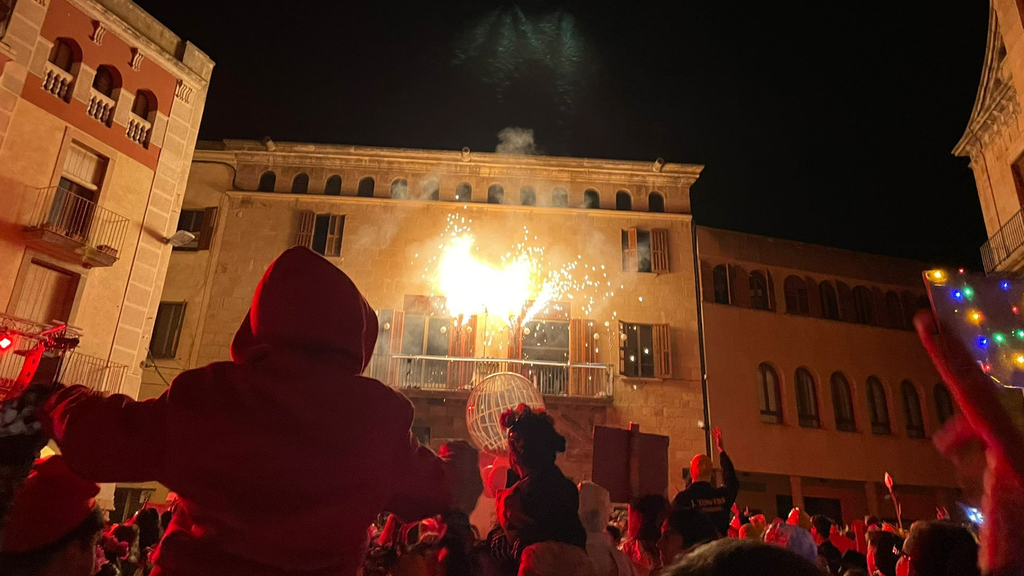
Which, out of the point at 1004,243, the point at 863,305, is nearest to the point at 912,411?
the point at 863,305

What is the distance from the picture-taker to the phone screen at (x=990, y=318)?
30.1 feet

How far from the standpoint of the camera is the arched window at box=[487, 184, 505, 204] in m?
19.5

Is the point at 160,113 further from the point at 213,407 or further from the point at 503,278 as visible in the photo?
the point at 213,407

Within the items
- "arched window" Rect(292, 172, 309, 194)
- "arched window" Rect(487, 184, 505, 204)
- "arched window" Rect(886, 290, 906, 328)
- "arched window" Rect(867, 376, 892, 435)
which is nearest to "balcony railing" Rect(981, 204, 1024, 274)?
"arched window" Rect(886, 290, 906, 328)

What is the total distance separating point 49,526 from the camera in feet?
7.18

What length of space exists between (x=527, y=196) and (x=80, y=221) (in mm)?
11674

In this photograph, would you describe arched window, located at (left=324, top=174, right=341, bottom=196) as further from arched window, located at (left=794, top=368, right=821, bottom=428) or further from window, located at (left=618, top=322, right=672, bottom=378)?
arched window, located at (left=794, top=368, right=821, bottom=428)

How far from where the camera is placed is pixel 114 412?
192 cm

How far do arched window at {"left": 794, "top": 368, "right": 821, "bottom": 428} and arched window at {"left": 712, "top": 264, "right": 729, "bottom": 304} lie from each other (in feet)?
10.5

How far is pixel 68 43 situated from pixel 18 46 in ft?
4.19

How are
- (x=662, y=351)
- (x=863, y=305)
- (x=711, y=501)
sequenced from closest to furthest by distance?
(x=711, y=501) → (x=662, y=351) → (x=863, y=305)

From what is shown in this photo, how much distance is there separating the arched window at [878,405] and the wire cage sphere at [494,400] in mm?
15248

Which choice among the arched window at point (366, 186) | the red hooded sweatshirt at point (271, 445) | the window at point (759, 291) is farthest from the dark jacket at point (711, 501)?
the arched window at point (366, 186)

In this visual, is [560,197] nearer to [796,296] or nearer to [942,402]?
[796,296]
